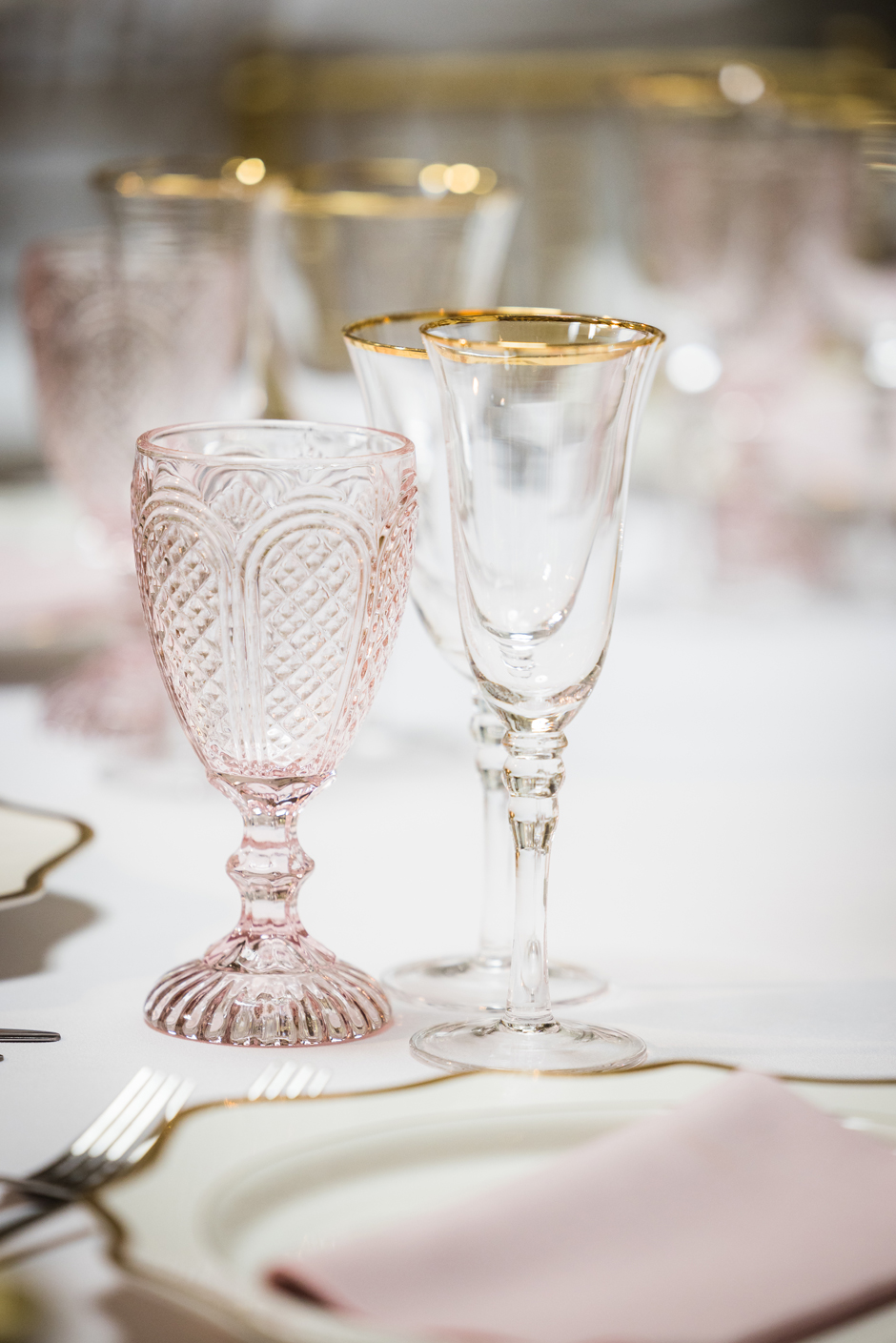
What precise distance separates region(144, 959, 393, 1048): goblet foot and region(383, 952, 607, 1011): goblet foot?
0.04 metres

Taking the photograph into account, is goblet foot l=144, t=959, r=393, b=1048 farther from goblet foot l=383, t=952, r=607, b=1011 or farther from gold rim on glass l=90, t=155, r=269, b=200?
gold rim on glass l=90, t=155, r=269, b=200

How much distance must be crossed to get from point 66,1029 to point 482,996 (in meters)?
0.16

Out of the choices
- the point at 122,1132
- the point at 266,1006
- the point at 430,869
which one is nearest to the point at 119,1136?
the point at 122,1132

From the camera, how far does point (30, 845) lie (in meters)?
0.75

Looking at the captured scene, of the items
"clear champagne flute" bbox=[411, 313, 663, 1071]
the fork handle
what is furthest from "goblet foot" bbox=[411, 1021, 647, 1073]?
the fork handle

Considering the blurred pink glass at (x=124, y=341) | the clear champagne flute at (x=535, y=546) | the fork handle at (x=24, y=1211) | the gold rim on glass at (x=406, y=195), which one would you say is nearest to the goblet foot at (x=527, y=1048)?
the clear champagne flute at (x=535, y=546)

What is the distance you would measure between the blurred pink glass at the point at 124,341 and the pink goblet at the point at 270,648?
411 mm

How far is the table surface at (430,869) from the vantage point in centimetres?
53

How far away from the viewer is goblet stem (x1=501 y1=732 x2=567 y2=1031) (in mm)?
558

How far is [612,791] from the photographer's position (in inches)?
36.0

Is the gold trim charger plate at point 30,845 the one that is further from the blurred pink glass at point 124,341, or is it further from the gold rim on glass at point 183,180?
the gold rim on glass at point 183,180

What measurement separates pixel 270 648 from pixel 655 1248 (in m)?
0.24

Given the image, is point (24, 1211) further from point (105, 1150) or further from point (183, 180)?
point (183, 180)

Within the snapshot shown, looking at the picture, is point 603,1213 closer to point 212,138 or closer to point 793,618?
point 793,618
